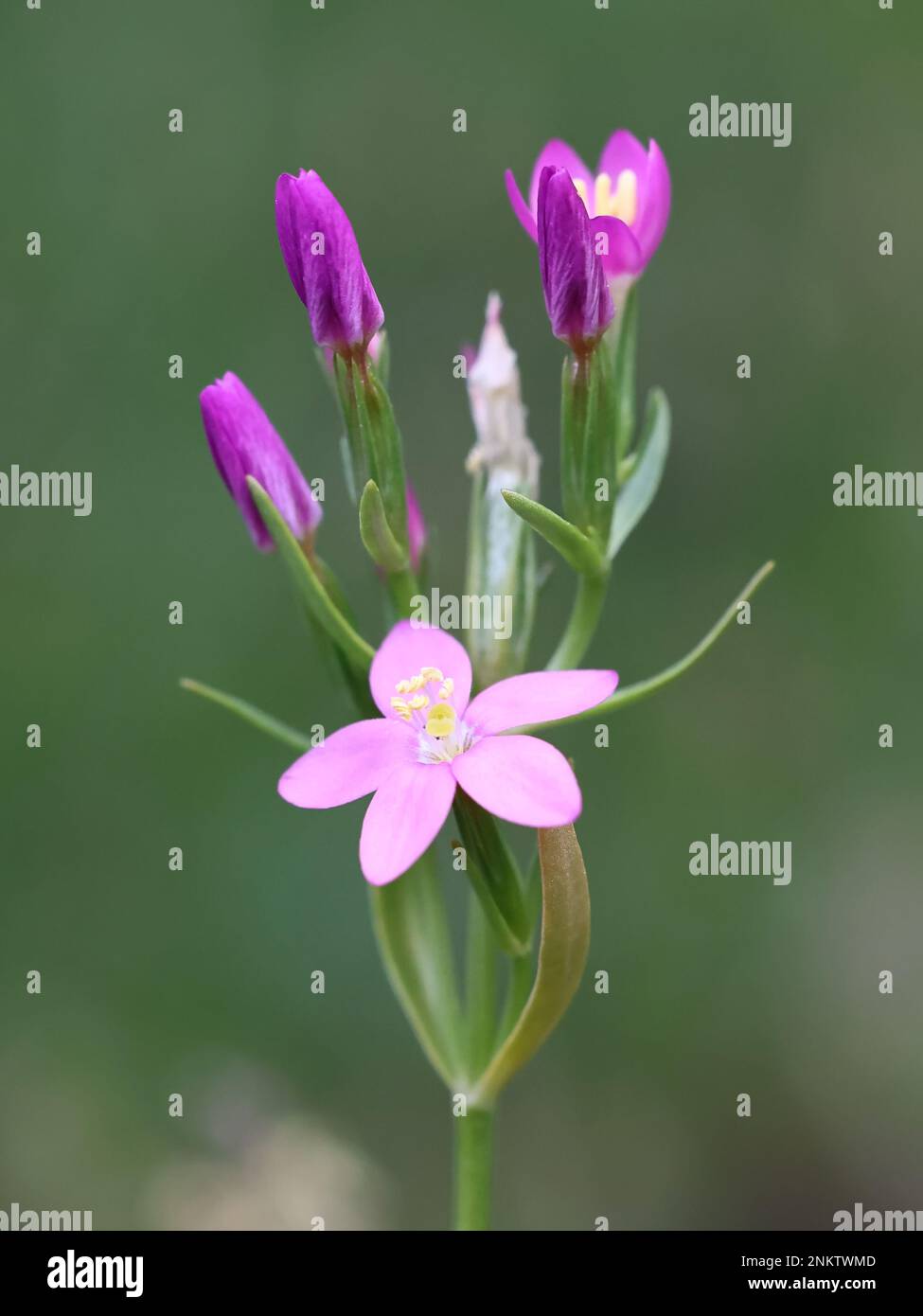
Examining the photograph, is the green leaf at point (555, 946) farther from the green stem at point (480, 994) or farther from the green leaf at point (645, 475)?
the green leaf at point (645, 475)

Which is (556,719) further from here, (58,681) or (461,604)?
(58,681)

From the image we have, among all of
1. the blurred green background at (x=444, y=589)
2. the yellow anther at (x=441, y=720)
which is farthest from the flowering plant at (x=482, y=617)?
the blurred green background at (x=444, y=589)

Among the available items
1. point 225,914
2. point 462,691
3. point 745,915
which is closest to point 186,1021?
point 225,914

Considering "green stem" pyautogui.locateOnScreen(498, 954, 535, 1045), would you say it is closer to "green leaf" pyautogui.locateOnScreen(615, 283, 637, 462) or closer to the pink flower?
"green leaf" pyautogui.locateOnScreen(615, 283, 637, 462)

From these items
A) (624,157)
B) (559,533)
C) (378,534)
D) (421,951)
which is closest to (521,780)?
(559,533)

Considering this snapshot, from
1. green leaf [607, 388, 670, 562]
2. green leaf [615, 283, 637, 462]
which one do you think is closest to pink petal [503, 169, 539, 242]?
green leaf [615, 283, 637, 462]
